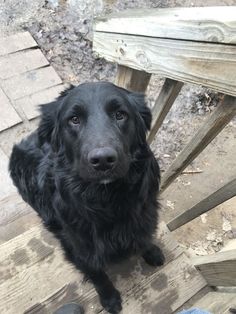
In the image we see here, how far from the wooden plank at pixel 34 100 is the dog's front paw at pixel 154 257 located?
1.72 metres

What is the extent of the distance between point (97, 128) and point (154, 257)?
0.94m

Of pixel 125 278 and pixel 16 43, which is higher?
pixel 16 43

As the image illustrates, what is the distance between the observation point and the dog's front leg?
2.08m

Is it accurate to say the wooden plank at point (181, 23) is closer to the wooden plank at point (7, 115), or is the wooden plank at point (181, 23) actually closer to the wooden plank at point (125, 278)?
the wooden plank at point (125, 278)

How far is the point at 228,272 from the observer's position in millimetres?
1772

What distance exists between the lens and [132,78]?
2.00 m

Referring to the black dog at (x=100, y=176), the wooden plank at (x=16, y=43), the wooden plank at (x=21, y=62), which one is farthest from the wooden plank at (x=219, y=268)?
the wooden plank at (x=16, y=43)

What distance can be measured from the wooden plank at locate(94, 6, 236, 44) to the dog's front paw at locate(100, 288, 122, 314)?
1.30 m

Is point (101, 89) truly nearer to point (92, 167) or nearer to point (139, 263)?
point (92, 167)

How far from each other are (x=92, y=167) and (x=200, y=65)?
0.55 metres

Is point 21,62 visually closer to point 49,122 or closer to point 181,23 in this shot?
point 49,122

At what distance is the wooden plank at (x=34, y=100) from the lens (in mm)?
3473

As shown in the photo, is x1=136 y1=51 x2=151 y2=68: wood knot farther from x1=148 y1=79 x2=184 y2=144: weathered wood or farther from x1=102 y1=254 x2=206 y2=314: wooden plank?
x1=102 y1=254 x2=206 y2=314: wooden plank

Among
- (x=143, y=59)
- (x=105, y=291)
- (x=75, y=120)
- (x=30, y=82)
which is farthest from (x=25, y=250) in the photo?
(x=30, y=82)
